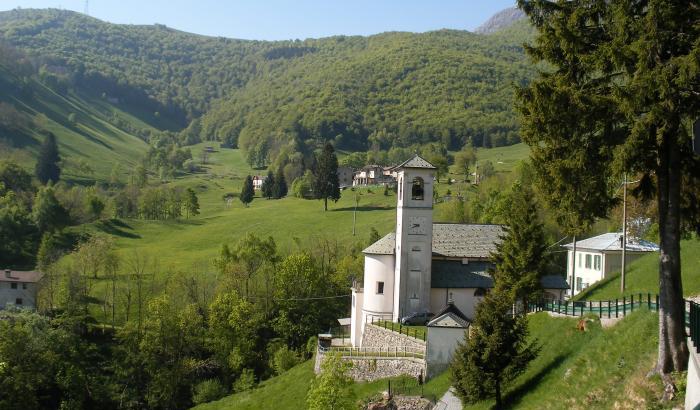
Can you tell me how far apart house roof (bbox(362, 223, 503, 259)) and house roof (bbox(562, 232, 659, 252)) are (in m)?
7.73

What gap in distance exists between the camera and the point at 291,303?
66188mm

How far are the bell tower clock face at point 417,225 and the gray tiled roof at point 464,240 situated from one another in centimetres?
246

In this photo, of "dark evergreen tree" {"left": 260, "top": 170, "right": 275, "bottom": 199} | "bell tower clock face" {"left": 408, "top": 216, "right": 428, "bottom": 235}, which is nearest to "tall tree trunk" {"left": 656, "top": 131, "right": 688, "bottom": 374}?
"bell tower clock face" {"left": 408, "top": 216, "right": 428, "bottom": 235}

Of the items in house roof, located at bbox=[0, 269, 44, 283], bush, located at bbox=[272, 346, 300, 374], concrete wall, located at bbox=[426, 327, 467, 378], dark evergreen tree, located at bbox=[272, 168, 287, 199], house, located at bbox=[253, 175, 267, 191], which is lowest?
bush, located at bbox=[272, 346, 300, 374]

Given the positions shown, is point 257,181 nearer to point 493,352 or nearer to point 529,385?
point 493,352

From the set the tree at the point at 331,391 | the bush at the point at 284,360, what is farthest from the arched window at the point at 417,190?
the bush at the point at 284,360

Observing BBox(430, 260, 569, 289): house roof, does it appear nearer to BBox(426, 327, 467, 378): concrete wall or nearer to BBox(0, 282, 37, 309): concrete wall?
BBox(426, 327, 467, 378): concrete wall

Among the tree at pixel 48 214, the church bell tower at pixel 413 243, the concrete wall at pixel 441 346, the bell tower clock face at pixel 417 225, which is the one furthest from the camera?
the tree at pixel 48 214

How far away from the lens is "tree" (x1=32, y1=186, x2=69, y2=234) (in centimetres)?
9856

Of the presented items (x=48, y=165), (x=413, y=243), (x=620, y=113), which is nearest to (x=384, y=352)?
(x=413, y=243)

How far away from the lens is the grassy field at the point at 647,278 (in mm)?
32456

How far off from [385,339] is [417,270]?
5.79 metres

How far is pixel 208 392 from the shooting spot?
55.6 m

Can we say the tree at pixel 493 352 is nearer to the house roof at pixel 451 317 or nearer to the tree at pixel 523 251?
the house roof at pixel 451 317
